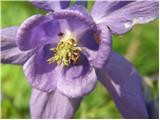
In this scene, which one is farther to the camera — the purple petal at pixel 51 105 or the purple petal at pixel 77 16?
the purple petal at pixel 51 105

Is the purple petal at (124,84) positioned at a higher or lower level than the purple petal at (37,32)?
lower

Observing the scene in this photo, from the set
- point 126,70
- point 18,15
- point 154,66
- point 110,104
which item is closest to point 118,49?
point 154,66

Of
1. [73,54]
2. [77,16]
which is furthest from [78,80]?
[77,16]

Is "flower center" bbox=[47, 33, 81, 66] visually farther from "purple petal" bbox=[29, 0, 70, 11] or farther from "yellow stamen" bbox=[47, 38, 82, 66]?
"purple petal" bbox=[29, 0, 70, 11]

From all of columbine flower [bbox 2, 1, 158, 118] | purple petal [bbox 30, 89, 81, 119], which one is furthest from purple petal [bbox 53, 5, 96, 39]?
purple petal [bbox 30, 89, 81, 119]

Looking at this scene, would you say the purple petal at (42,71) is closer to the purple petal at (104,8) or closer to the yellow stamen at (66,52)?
the yellow stamen at (66,52)

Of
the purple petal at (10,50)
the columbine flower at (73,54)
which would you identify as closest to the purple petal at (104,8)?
the columbine flower at (73,54)

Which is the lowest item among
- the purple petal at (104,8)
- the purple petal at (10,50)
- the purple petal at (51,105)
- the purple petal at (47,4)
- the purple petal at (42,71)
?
the purple petal at (51,105)

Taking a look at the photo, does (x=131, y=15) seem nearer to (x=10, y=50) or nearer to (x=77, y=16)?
(x=77, y=16)
